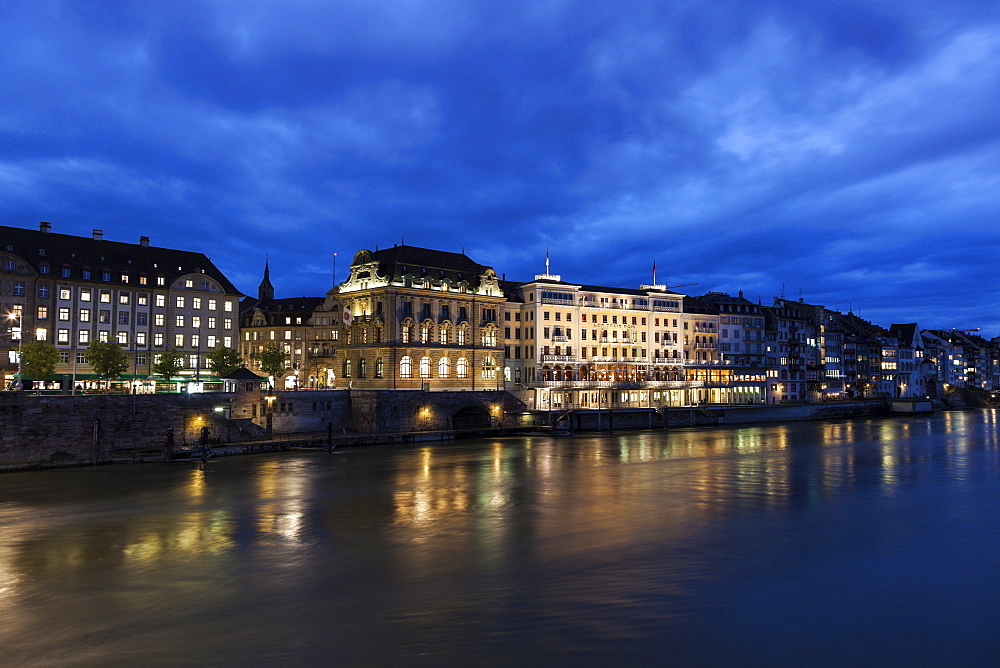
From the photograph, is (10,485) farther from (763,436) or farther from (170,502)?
(763,436)

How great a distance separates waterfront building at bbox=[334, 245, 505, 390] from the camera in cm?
9306

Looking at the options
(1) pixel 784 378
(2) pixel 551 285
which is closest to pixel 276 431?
(2) pixel 551 285

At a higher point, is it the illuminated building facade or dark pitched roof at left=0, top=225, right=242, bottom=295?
dark pitched roof at left=0, top=225, right=242, bottom=295

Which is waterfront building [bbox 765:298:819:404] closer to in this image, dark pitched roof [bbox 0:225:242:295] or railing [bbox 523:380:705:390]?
railing [bbox 523:380:705:390]

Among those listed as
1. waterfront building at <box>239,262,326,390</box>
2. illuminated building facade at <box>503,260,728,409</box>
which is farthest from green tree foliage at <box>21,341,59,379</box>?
illuminated building facade at <box>503,260,728,409</box>

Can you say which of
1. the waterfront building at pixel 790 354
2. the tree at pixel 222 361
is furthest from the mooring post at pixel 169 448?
the waterfront building at pixel 790 354

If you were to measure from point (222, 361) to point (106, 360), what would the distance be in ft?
48.0

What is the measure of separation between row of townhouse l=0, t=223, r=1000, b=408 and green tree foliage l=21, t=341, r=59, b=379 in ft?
9.79

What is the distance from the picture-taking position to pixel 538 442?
8106cm

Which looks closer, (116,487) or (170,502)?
(170,502)

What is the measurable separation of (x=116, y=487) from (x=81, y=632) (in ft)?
91.6

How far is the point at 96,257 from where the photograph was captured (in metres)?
86.9

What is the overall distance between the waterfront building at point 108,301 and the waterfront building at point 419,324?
18040mm

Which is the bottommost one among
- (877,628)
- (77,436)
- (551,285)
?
(877,628)
